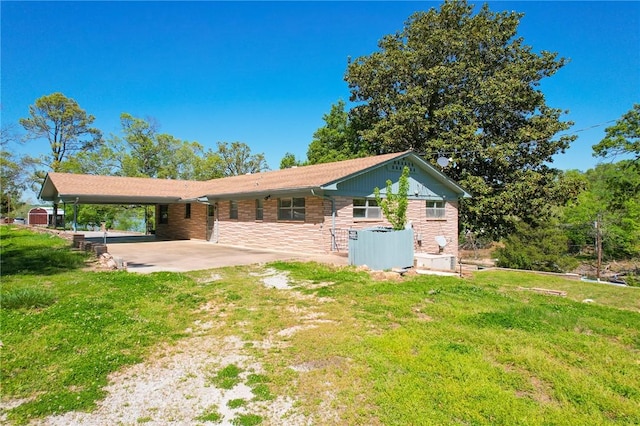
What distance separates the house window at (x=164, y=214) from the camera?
→ 25.1 metres

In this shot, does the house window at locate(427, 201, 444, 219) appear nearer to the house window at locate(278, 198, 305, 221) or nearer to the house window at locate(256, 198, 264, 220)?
the house window at locate(278, 198, 305, 221)

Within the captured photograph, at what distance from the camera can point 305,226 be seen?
15.1m

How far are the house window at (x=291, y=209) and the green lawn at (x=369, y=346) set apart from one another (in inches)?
289

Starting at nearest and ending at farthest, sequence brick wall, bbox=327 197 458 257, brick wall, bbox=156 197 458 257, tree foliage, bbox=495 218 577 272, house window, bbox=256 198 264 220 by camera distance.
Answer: brick wall, bbox=156 197 458 257, brick wall, bbox=327 197 458 257, tree foliage, bbox=495 218 577 272, house window, bbox=256 198 264 220

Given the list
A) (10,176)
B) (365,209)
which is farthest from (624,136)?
(10,176)

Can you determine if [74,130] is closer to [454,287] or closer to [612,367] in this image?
[454,287]

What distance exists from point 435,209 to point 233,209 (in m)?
10.4

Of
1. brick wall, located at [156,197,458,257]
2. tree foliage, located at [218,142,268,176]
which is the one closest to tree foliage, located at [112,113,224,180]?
tree foliage, located at [218,142,268,176]

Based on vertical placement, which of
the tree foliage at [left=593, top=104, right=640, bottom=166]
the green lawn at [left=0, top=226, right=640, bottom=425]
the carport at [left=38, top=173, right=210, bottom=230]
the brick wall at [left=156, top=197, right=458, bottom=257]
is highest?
the tree foliage at [left=593, top=104, right=640, bottom=166]

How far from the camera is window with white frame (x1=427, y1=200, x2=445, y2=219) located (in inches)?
747

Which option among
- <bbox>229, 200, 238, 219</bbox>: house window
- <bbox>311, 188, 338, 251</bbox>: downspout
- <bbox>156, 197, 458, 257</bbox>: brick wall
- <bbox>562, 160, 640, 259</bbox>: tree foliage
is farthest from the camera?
<bbox>562, 160, 640, 259</bbox>: tree foliage

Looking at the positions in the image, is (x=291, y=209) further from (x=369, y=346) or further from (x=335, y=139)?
(x=335, y=139)

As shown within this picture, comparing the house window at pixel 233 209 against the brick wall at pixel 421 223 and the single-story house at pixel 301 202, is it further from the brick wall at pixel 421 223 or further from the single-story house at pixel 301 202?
the brick wall at pixel 421 223

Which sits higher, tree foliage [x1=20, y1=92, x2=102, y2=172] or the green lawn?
tree foliage [x1=20, y1=92, x2=102, y2=172]
